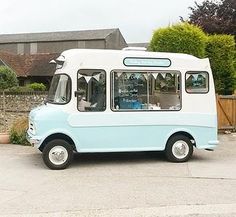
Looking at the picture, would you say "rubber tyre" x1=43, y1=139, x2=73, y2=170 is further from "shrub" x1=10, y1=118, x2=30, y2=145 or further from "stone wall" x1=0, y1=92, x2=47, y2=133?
"stone wall" x1=0, y1=92, x2=47, y2=133

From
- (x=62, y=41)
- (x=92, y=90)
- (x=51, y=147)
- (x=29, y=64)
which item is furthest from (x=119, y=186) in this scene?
(x=62, y=41)

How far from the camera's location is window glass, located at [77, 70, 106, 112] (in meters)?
10.3

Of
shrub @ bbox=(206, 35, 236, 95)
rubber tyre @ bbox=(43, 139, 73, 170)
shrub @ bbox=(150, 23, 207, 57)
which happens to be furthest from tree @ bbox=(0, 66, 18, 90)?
rubber tyre @ bbox=(43, 139, 73, 170)

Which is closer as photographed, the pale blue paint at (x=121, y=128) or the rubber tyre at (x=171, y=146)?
the pale blue paint at (x=121, y=128)

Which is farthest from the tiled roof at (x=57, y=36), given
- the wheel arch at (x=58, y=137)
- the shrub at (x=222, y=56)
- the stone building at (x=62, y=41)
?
the wheel arch at (x=58, y=137)

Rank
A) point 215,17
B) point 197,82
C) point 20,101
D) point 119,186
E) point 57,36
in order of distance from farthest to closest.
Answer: point 57,36
point 215,17
point 20,101
point 197,82
point 119,186

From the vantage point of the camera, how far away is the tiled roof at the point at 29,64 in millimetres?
50750

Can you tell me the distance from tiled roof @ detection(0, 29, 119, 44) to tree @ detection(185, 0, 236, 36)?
106ft

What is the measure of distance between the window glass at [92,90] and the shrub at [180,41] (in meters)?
7.21

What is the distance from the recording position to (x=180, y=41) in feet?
56.2

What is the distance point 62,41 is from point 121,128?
60.0 meters

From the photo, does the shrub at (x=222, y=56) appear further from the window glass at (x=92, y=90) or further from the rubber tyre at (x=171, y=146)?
the window glass at (x=92, y=90)

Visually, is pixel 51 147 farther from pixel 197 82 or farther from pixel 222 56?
pixel 222 56

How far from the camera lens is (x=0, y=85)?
34.9 m
